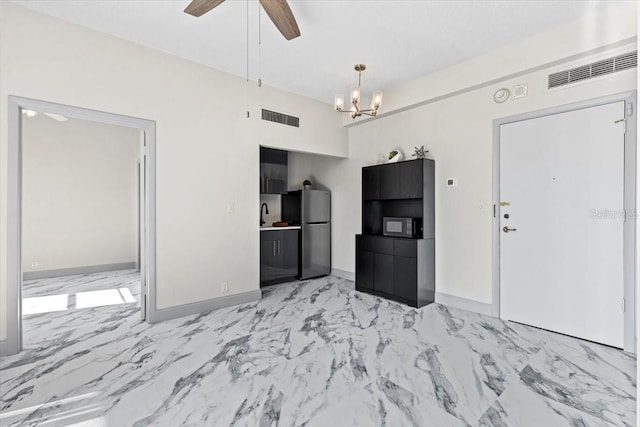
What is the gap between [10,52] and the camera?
2.54 metres

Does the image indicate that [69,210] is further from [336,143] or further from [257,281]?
[336,143]

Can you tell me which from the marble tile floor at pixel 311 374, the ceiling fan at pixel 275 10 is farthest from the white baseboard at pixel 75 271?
the ceiling fan at pixel 275 10

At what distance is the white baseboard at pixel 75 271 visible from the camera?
5.25 meters

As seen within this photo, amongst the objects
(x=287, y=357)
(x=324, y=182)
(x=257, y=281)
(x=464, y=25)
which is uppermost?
(x=464, y=25)

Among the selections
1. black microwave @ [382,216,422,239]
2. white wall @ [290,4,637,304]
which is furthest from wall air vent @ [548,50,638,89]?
black microwave @ [382,216,422,239]

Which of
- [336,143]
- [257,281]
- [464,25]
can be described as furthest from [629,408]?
[336,143]

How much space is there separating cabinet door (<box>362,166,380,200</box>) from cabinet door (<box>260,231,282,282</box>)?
1.53m

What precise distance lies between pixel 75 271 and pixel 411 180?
20.2 ft

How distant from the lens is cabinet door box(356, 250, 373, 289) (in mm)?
4328

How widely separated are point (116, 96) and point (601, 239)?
188 inches

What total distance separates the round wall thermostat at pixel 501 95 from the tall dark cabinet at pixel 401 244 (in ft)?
3.23

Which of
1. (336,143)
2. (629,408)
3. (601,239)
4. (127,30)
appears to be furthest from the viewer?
(336,143)

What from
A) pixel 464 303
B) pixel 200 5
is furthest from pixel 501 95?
pixel 200 5

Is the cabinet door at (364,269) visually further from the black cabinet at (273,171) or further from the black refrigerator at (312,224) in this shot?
the black cabinet at (273,171)
